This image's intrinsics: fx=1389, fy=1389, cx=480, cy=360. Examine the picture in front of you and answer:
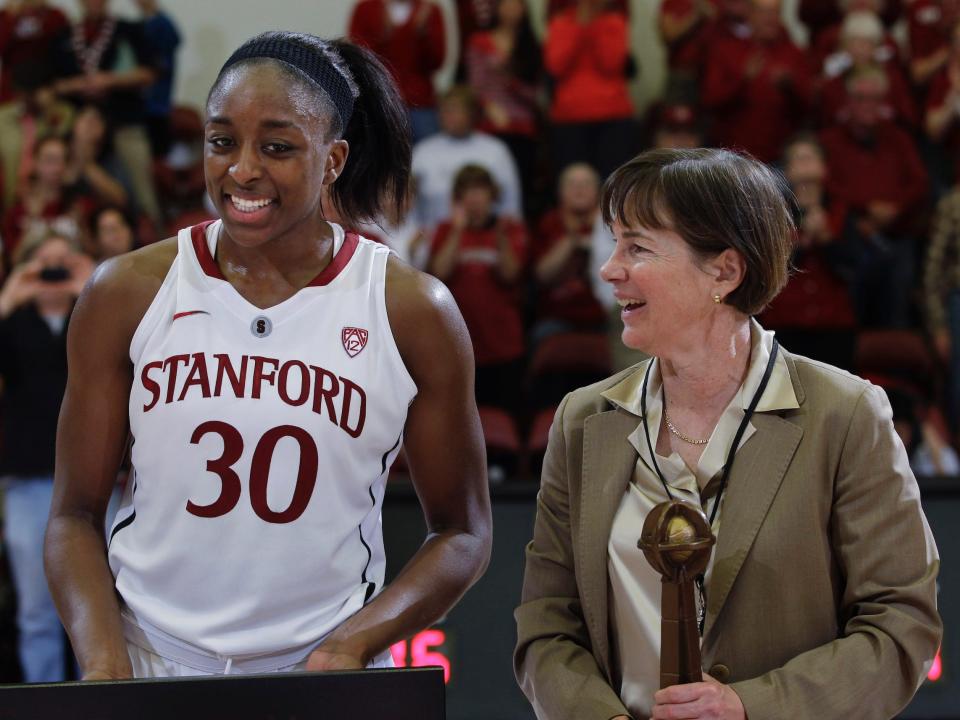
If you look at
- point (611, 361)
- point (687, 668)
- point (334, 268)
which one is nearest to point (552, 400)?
point (611, 361)

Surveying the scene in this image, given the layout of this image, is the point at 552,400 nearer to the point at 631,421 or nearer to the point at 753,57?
the point at 753,57

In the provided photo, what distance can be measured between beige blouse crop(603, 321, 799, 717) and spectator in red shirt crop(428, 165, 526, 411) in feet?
Result: 14.4

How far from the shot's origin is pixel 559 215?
7367 millimetres

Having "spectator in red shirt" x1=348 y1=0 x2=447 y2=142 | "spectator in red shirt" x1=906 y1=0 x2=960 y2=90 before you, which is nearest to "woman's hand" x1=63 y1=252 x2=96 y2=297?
"spectator in red shirt" x1=348 y1=0 x2=447 y2=142

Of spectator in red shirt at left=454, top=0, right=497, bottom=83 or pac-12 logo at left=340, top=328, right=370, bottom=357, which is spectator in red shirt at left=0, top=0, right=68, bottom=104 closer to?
spectator in red shirt at left=454, top=0, right=497, bottom=83

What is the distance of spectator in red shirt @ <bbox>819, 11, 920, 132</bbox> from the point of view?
770 cm

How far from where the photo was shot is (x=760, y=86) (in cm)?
784

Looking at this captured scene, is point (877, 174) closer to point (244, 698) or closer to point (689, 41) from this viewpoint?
point (689, 41)

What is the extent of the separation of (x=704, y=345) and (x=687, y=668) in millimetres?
552

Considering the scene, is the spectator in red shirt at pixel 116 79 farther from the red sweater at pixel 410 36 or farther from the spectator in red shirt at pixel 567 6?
the spectator in red shirt at pixel 567 6

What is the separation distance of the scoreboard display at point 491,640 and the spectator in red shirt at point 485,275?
5.65ft

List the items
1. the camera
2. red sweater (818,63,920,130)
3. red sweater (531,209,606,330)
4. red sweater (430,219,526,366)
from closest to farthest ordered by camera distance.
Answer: the camera, red sweater (430,219,526,366), red sweater (531,209,606,330), red sweater (818,63,920,130)

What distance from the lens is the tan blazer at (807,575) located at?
6.76ft

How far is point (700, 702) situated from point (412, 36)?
22.0 feet
